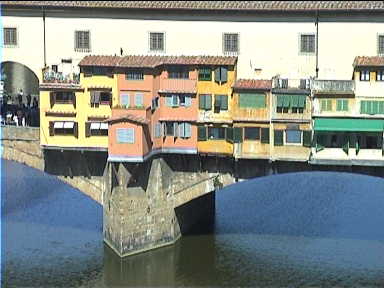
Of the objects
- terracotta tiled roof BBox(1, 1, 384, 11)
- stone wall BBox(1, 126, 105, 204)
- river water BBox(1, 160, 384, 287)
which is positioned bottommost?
river water BBox(1, 160, 384, 287)

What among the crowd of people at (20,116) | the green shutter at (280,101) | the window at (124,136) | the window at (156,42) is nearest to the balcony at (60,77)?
the window at (124,136)

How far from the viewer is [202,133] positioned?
116 ft

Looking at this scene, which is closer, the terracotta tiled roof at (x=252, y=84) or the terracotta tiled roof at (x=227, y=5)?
the terracotta tiled roof at (x=227, y=5)

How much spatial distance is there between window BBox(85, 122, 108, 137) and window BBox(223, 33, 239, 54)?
6.35 m

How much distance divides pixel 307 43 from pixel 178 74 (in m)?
5.81

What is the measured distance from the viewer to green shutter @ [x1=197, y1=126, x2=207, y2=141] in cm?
3531

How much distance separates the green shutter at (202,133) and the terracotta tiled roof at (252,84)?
97.2 inches

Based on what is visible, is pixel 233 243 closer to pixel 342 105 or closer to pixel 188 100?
pixel 188 100

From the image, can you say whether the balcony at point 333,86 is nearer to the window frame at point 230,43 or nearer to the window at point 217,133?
the window frame at point 230,43

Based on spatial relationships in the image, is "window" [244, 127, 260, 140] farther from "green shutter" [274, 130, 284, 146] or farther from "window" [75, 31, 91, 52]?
"window" [75, 31, 91, 52]

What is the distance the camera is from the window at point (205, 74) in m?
34.7

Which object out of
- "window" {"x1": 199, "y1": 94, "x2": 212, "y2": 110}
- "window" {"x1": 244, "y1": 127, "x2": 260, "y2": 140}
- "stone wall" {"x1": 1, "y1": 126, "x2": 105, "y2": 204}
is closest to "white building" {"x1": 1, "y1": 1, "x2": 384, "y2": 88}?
"window" {"x1": 199, "y1": 94, "x2": 212, "y2": 110}

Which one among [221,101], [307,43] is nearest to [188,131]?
[221,101]

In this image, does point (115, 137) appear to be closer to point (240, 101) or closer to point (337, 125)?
point (240, 101)
